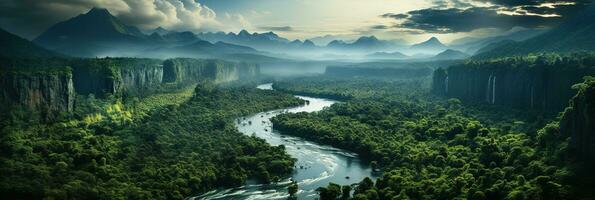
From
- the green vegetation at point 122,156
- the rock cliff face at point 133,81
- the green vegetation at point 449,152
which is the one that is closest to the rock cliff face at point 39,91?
the green vegetation at point 122,156

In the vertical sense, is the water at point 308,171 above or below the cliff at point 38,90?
below

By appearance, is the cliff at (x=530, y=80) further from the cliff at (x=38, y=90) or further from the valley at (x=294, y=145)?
the cliff at (x=38, y=90)

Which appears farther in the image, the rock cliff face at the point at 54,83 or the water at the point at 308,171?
the rock cliff face at the point at 54,83

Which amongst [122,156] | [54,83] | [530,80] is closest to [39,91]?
[54,83]

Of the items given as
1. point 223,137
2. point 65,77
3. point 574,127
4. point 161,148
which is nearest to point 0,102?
point 65,77

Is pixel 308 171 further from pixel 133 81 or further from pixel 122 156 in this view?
pixel 133 81
